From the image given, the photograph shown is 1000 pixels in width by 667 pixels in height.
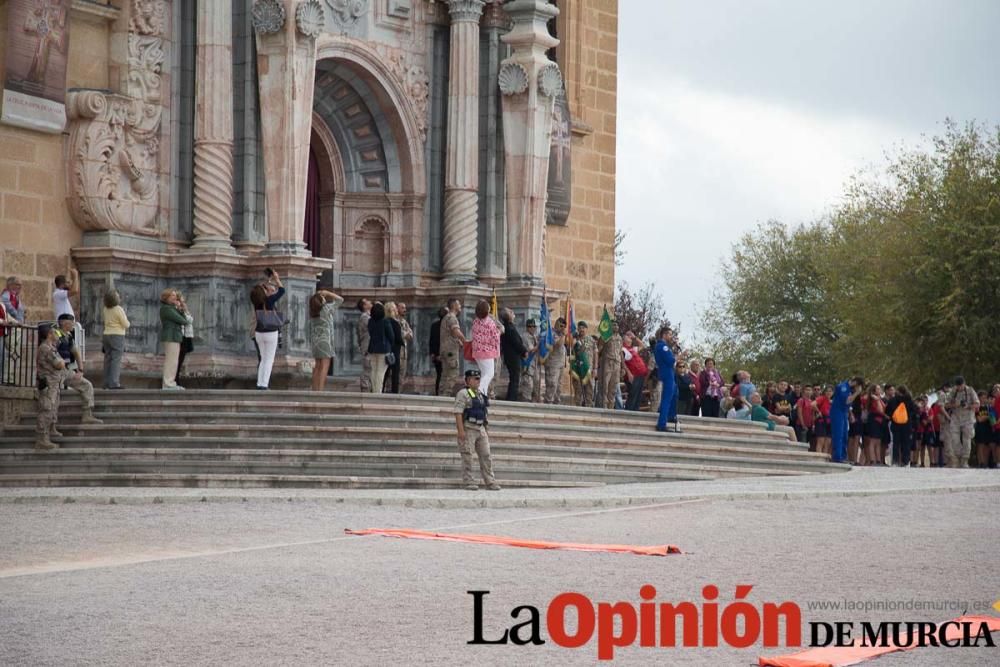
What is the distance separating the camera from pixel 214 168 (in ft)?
86.5

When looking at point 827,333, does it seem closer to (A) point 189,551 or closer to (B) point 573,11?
(B) point 573,11

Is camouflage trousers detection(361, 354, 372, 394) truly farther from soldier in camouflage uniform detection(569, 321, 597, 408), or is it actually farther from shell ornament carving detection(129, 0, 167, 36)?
shell ornament carving detection(129, 0, 167, 36)

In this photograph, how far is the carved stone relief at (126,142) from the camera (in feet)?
83.3

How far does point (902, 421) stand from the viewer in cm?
3036

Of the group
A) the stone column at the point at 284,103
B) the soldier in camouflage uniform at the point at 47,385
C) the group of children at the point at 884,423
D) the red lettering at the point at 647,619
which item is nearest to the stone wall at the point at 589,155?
the group of children at the point at 884,423

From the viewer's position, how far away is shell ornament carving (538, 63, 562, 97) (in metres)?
30.2

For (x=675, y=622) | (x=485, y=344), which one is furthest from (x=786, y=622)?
(x=485, y=344)

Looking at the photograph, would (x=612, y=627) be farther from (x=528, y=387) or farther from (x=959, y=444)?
(x=959, y=444)

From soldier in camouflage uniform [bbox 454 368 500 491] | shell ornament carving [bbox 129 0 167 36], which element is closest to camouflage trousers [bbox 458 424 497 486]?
soldier in camouflage uniform [bbox 454 368 500 491]

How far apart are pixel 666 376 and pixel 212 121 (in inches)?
295

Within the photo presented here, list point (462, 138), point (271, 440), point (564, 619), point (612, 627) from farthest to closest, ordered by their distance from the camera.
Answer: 1. point (462, 138)
2. point (271, 440)
3. point (564, 619)
4. point (612, 627)

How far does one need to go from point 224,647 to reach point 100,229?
16677 mm

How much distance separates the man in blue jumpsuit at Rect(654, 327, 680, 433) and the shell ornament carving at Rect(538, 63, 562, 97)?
690 cm

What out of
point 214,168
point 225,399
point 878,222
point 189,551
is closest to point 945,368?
point 878,222
